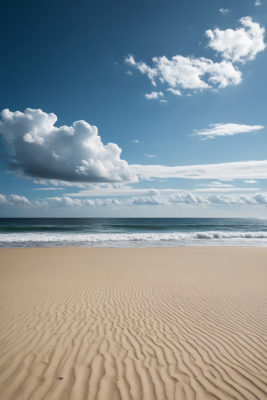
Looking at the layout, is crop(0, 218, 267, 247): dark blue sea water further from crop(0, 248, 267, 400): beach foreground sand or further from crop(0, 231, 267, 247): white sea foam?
crop(0, 248, 267, 400): beach foreground sand

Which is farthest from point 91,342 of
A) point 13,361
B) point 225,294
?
point 225,294

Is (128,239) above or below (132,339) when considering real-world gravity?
below

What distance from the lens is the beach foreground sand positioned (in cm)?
342

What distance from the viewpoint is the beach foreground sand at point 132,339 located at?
3.42 m

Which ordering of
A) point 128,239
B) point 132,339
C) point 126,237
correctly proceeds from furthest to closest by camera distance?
point 126,237 < point 128,239 < point 132,339

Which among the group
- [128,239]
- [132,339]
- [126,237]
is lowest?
[128,239]

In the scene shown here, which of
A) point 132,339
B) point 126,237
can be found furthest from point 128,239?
point 132,339

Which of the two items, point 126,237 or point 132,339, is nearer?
point 132,339

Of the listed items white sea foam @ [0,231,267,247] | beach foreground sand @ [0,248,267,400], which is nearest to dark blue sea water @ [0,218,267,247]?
white sea foam @ [0,231,267,247]

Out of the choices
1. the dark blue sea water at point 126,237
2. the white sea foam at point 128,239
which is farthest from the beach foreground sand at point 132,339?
the white sea foam at point 128,239

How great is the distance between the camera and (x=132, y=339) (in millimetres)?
4848

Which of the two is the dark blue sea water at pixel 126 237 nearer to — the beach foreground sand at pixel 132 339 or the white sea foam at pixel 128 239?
the white sea foam at pixel 128 239

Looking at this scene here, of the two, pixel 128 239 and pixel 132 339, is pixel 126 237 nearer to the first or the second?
pixel 128 239

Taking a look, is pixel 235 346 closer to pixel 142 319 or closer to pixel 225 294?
pixel 142 319
